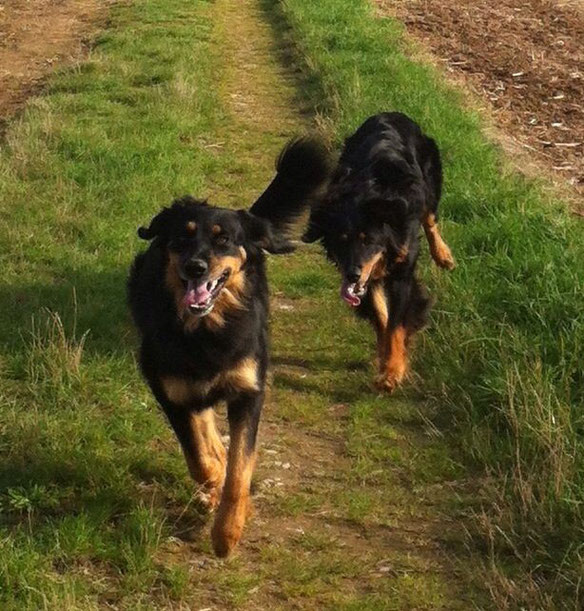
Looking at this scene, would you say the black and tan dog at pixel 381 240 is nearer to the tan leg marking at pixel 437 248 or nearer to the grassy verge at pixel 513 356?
the grassy verge at pixel 513 356

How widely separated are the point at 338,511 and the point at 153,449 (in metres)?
0.92

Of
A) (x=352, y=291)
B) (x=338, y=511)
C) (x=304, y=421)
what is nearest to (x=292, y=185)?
(x=352, y=291)

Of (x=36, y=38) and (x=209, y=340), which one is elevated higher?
(x=209, y=340)

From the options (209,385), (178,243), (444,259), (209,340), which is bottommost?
(444,259)

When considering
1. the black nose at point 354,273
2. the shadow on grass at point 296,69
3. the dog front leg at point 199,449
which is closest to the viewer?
the dog front leg at point 199,449

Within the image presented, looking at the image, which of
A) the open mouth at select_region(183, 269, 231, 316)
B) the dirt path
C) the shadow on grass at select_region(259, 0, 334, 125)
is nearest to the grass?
the dirt path

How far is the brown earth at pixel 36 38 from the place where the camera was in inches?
458

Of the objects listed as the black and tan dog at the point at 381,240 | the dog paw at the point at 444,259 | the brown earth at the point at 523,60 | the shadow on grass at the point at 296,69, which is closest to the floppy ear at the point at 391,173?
the black and tan dog at the point at 381,240

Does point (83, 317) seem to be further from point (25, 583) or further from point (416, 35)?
point (416, 35)

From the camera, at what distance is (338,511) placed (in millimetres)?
4074

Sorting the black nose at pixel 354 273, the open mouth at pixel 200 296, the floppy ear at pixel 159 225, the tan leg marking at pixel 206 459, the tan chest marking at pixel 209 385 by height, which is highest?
the floppy ear at pixel 159 225

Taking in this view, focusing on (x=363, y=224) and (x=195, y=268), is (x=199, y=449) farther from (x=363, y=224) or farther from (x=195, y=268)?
(x=363, y=224)

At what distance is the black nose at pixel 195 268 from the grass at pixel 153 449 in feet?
3.04

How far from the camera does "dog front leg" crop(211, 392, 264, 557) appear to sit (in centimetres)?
370
